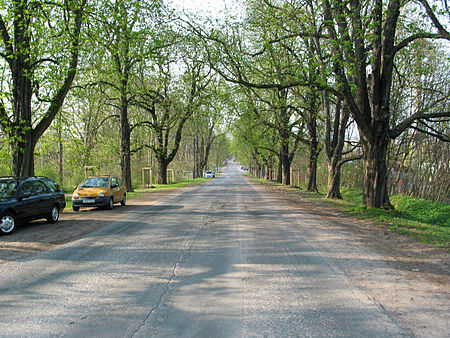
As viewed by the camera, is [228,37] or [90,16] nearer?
[90,16]

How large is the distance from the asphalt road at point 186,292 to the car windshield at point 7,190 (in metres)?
3.11

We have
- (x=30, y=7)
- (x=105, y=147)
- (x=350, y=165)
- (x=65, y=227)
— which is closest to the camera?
(x=65, y=227)

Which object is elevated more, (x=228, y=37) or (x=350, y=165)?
(x=228, y=37)

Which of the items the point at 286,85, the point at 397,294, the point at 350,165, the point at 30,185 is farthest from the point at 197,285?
the point at 350,165

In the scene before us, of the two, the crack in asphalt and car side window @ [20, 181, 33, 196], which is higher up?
car side window @ [20, 181, 33, 196]

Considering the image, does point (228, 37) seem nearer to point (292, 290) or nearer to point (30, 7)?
point (30, 7)

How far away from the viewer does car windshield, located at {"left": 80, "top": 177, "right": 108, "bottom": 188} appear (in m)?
15.7

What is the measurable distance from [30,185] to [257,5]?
46.8 ft

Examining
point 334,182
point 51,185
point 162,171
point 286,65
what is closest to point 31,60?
point 51,185

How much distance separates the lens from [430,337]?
3.65m

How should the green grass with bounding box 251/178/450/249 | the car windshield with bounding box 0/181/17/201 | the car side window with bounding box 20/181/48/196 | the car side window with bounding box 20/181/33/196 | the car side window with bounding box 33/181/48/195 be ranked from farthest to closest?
the car side window with bounding box 33/181/48/195, the car side window with bounding box 20/181/48/196, the car side window with bounding box 20/181/33/196, the car windshield with bounding box 0/181/17/201, the green grass with bounding box 251/178/450/249

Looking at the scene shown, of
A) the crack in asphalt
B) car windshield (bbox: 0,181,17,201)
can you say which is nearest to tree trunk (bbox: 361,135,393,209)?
the crack in asphalt

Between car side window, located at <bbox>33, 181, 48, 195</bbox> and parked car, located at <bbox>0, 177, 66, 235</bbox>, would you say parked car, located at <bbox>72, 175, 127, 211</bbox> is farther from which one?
car side window, located at <bbox>33, 181, 48, 195</bbox>

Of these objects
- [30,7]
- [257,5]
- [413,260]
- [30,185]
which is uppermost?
[257,5]
